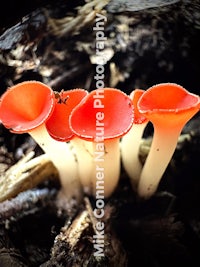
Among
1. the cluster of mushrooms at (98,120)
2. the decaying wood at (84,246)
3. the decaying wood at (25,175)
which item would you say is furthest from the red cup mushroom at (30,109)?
the decaying wood at (84,246)

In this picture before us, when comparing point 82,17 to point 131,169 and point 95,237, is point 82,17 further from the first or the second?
point 95,237

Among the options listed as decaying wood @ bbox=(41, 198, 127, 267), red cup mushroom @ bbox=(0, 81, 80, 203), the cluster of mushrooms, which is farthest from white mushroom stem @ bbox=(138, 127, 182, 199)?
red cup mushroom @ bbox=(0, 81, 80, 203)

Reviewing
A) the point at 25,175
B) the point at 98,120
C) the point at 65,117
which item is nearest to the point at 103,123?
the point at 98,120

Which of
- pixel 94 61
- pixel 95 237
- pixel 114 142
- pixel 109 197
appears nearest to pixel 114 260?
pixel 95 237

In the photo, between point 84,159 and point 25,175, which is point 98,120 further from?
point 25,175

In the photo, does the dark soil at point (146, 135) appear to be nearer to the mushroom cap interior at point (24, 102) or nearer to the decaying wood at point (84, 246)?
the decaying wood at point (84, 246)

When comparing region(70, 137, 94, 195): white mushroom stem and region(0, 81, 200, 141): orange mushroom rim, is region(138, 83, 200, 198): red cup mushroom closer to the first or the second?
region(0, 81, 200, 141): orange mushroom rim
